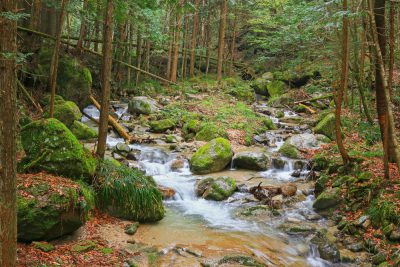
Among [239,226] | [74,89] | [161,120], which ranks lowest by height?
[239,226]

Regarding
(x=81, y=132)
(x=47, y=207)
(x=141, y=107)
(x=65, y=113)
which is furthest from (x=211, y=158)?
(x=141, y=107)

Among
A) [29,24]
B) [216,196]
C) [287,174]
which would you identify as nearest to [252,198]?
[216,196]

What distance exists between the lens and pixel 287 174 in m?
12.2

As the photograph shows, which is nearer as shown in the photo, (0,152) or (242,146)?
(0,152)

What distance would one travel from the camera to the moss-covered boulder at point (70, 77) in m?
16.0

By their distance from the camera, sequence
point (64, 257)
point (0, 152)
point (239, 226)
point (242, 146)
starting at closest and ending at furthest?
point (0, 152) < point (64, 257) < point (239, 226) < point (242, 146)

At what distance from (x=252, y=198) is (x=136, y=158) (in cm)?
457

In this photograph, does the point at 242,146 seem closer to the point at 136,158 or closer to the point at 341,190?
the point at 136,158

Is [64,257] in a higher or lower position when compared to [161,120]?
lower

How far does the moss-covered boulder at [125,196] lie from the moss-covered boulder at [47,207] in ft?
3.19

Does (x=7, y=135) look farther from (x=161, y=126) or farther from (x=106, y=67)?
(x=161, y=126)

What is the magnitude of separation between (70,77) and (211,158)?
8388 millimetres

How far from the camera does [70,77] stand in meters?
16.5

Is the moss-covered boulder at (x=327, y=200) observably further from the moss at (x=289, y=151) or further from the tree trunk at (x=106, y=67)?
the tree trunk at (x=106, y=67)
